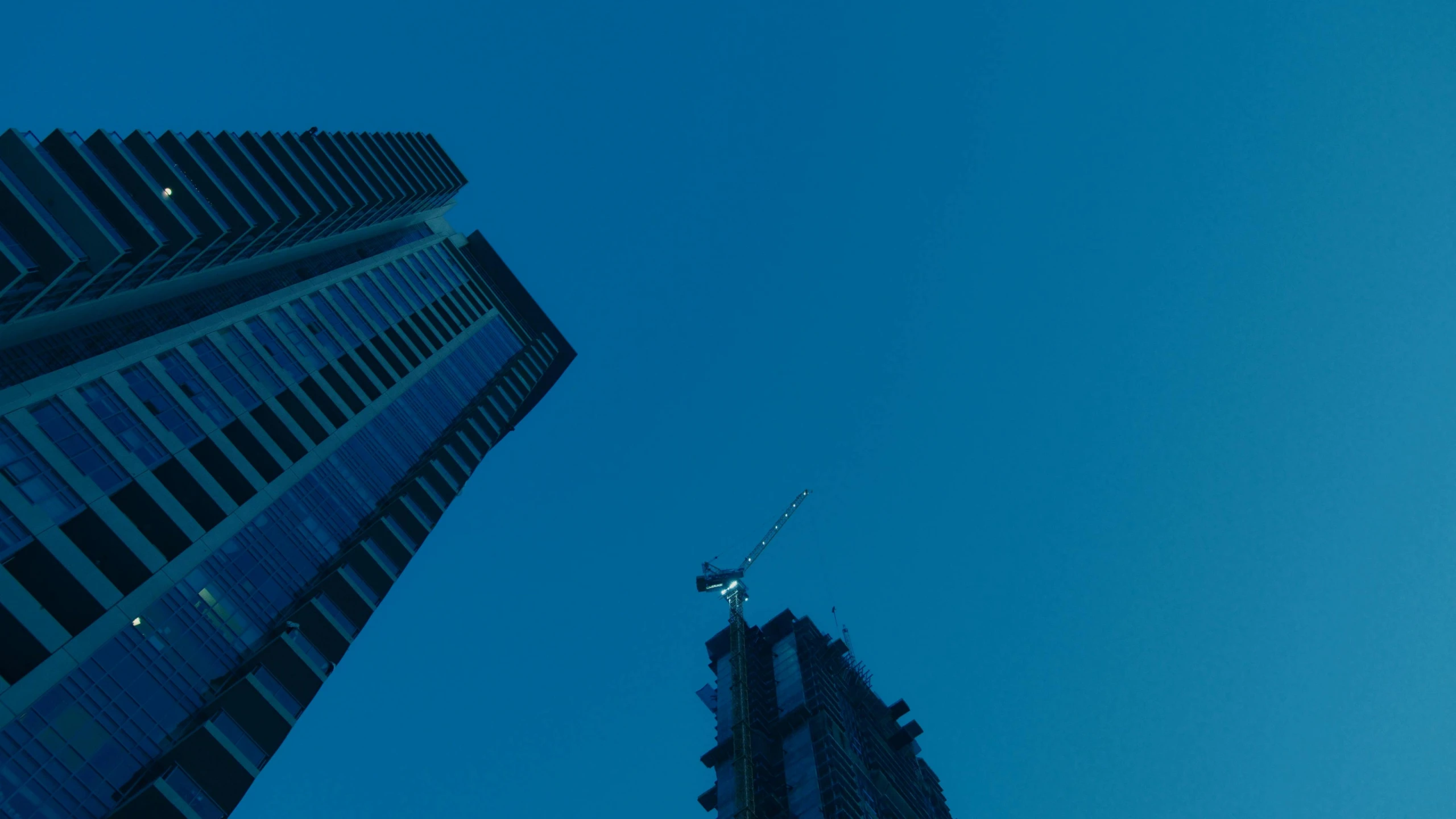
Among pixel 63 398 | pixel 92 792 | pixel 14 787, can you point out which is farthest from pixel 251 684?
pixel 63 398

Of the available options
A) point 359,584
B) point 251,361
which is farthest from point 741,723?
point 251,361

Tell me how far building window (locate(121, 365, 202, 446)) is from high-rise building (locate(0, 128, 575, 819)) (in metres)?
0.11

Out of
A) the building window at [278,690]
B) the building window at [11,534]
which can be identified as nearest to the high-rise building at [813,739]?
the building window at [278,690]

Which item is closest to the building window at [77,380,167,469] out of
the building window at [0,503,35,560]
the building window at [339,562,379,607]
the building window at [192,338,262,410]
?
the building window at [0,503,35,560]

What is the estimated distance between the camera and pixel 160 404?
4306 centimetres

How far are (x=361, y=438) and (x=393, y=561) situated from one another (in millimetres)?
9376

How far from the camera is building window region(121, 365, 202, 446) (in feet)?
139

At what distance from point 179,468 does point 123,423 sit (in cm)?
295

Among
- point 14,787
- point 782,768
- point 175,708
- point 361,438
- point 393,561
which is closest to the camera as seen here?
point 14,787

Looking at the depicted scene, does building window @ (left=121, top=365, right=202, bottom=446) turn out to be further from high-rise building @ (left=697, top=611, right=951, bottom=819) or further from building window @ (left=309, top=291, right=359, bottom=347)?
high-rise building @ (left=697, top=611, right=951, bottom=819)

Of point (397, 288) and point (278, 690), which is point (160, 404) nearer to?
point (278, 690)

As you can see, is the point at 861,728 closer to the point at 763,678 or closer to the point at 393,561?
the point at 763,678

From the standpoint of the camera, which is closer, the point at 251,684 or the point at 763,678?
the point at 251,684

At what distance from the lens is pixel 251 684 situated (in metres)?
40.1
